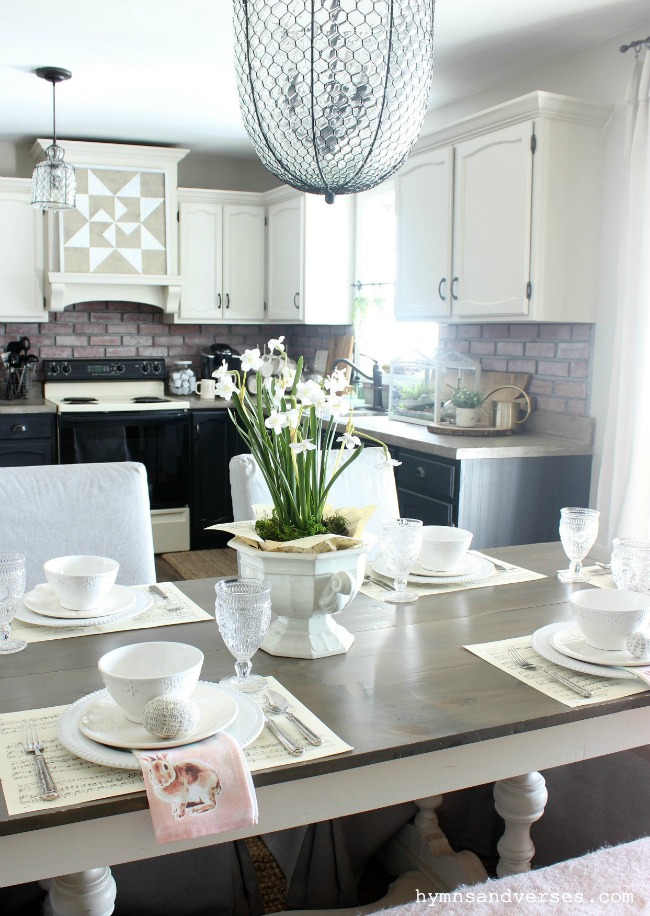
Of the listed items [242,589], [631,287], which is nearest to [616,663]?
[242,589]

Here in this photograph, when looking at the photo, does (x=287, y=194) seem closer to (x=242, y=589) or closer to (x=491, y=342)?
(x=491, y=342)

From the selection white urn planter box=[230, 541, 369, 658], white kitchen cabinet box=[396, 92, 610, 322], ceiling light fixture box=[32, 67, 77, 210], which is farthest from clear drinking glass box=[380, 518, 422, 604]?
ceiling light fixture box=[32, 67, 77, 210]

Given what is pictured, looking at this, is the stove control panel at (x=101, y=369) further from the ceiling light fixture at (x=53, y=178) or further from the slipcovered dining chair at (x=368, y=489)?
the slipcovered dining chair at (x=368, y=489)

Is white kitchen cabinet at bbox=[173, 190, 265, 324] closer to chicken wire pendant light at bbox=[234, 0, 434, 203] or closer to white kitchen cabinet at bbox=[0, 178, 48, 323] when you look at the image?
white kitchen cabinet at bbox=[0, 178, 48, 323]

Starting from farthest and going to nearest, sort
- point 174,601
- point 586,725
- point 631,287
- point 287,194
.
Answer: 1. point 287,194
2. point 631,287
3. point 174,601
4. point 586,725

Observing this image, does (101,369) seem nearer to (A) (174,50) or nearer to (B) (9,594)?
(A) (174,50)

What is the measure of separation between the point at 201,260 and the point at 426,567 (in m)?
3.74

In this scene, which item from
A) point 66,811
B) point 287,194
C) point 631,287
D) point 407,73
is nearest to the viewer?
point 66,811

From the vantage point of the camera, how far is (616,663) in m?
1.35

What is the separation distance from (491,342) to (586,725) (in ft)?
9.10

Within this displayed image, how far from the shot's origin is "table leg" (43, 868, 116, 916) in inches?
47.4

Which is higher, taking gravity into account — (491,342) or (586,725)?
(491,342)

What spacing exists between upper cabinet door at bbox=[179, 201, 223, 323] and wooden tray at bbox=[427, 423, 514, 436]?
2.20 m

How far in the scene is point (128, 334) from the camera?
17.7ft
